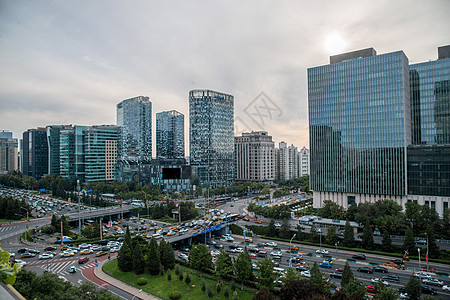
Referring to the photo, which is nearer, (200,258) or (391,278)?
(391,278)

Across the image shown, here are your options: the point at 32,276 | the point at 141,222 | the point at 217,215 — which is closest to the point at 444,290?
the point at 32,276

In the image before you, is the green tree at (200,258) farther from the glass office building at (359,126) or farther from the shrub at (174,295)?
the glass office building at (359,126)

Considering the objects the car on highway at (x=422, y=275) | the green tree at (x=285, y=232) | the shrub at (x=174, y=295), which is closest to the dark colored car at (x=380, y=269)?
the car on highway at (x=422, y=275)

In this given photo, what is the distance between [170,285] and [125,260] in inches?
215

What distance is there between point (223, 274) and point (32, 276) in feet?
48.7

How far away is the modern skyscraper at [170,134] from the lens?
117250 mm

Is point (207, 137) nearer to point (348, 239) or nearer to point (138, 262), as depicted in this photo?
point (348, 239)

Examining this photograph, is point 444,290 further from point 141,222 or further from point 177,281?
point 141,222

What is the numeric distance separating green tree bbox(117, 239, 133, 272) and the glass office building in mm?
38985

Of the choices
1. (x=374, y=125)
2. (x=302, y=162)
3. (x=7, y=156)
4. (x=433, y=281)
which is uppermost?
(x=374, y=125)

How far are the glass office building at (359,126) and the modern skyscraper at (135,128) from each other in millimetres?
68552

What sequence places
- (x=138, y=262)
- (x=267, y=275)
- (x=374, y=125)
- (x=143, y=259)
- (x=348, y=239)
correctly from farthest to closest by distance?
(x=374, y=125)
(x=348, y=239)
(x=143, y=259)
(x=138, y=262)
(x=267, y=275)

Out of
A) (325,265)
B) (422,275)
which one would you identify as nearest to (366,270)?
(325,265)

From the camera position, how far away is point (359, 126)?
173 ft
